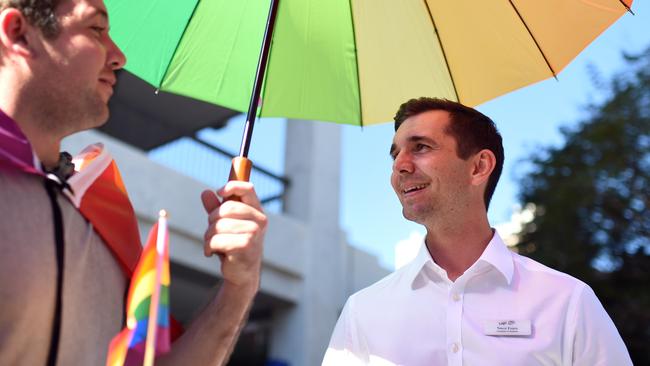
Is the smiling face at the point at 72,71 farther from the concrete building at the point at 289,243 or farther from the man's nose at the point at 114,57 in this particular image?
the concrete building at the point at 289,243

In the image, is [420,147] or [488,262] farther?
[420,147]

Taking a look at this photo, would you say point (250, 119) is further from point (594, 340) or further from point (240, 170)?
point (594, 340)

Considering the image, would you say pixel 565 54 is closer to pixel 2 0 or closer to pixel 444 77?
pixel 444 77

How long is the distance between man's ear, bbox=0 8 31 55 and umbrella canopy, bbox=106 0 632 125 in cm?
121

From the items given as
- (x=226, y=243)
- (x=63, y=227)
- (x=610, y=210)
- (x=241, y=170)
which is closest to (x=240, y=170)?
(x=241, y=170)

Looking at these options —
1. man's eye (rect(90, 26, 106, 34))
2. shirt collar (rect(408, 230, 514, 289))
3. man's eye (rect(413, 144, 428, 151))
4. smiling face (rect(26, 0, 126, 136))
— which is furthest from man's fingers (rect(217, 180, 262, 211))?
man's eye (rect(413, 144, 428, 151))

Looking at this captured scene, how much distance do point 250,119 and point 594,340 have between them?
1358 millimetres

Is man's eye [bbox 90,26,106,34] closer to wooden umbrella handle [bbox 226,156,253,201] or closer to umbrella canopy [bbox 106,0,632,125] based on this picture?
wooden umbrella handle [bbox 226,156,253,201]

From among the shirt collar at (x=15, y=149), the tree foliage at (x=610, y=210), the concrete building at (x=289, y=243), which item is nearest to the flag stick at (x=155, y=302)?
the shirt collar at (x=15, y=149)

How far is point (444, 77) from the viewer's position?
3.45 meters

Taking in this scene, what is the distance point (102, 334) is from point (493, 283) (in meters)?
1.66

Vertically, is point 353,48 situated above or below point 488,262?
above

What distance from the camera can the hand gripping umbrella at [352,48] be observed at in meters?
3.09

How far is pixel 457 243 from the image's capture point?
3.21 meters
